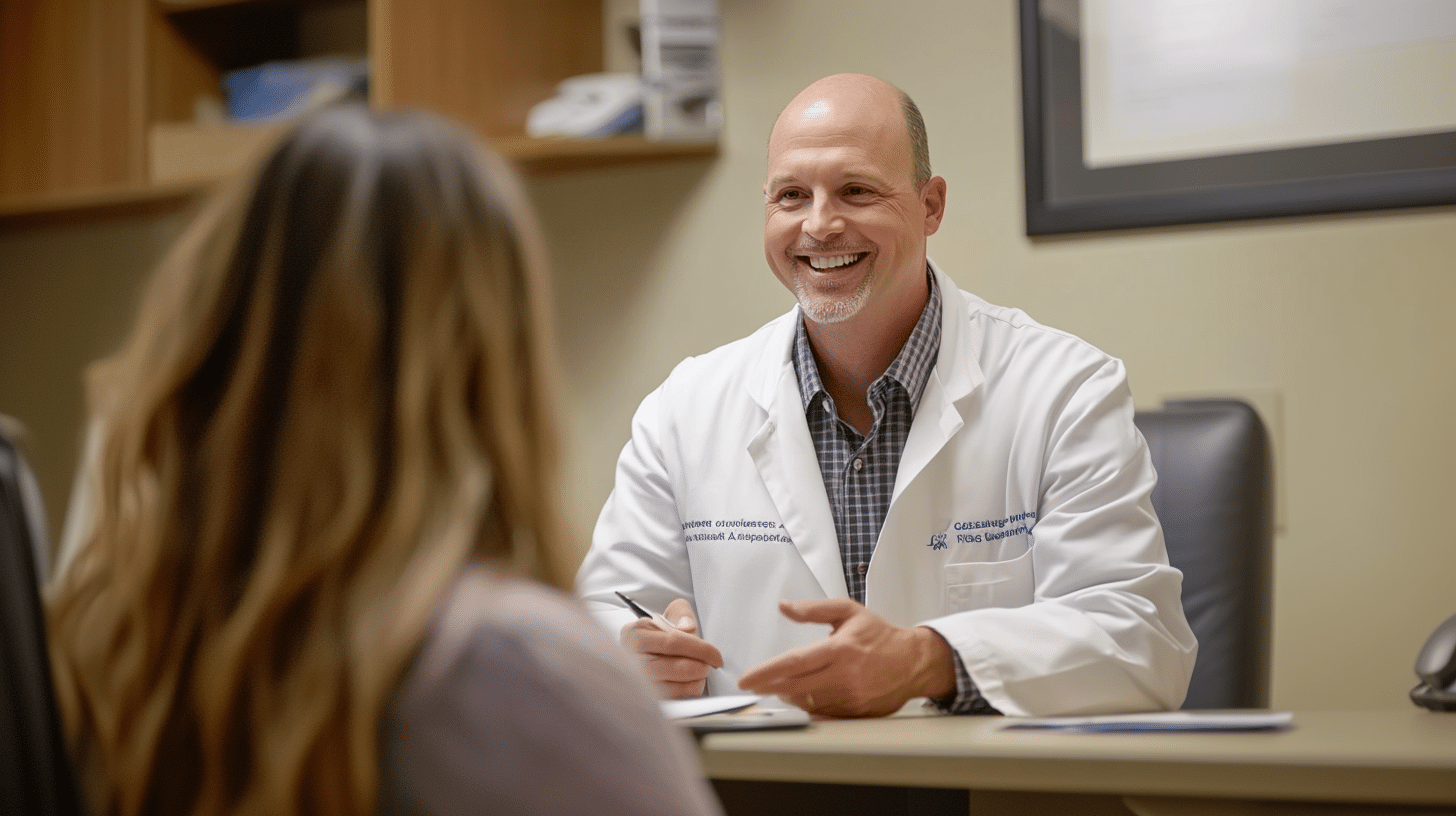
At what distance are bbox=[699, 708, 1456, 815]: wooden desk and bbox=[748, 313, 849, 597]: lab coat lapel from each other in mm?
506

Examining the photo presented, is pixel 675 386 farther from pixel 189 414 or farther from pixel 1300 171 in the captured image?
pixel 189 414

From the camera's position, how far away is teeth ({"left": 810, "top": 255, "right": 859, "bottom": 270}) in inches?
71.1

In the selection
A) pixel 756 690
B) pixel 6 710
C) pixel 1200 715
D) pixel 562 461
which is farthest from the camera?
pixel 756 690

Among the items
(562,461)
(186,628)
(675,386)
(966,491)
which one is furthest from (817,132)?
(186,628)

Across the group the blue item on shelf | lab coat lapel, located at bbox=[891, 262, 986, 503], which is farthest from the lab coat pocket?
the blue item on shelf

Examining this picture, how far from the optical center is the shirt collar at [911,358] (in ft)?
5.66

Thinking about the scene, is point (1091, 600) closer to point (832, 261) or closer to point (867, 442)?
point (867, 442)

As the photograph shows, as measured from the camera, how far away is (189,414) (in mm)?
653

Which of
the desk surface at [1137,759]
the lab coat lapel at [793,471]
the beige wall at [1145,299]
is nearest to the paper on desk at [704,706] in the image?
the desk surface at [1137,759]

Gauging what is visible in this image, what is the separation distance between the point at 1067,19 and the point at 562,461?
5.35ft

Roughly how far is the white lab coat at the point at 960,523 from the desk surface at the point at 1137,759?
22 cm

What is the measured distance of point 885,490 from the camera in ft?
5.54

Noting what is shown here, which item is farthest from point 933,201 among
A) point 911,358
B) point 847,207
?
point 911,358

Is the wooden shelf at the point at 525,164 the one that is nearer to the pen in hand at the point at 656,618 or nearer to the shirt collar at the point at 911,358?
the shirt collar at the point at 911,358
